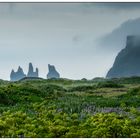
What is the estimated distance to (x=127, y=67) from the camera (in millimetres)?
177750

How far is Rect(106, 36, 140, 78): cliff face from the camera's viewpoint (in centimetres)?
17264

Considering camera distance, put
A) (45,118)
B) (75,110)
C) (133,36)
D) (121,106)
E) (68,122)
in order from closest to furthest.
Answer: (68,122) < (45,118) < (75,110) < (121,106) < (133,36)

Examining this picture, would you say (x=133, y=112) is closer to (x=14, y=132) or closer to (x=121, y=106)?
(x=121, y=106)

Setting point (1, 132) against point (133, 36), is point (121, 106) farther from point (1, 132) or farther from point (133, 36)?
point (133, 36)

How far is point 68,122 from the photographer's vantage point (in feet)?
59.6

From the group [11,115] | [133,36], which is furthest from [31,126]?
[133,36]

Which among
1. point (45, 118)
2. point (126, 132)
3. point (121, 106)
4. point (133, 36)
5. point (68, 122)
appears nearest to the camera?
point (126, 132)

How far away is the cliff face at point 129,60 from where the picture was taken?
173 metres

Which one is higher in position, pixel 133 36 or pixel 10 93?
pixel 133 36

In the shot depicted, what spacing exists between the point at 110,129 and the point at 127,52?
532ft

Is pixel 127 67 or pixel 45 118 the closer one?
pixel 45 118

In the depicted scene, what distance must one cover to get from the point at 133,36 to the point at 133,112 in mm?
153733

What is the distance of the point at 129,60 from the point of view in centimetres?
17975

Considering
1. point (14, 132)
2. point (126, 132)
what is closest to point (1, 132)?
point (14, 132)
